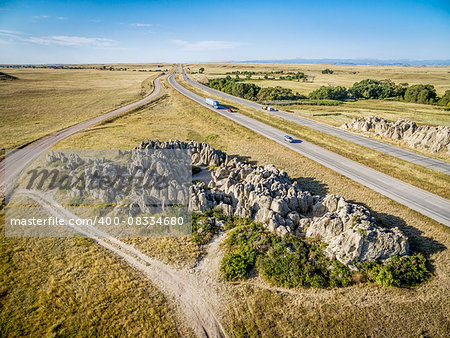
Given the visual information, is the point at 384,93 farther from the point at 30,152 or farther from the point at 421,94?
the point at 30,152

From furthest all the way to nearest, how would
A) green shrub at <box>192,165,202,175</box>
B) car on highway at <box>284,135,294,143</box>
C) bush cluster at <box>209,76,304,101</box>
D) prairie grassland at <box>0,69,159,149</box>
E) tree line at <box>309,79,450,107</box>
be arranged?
bush cluster at <box>209,76,304,101</box> → tree line at <box>309,79,450,107</box> → prairie grassland at <box>0,69,159,149</box> → car on highway at <box>284,135,294,143</box> → green shrub at <box>192,165,202,175</box>

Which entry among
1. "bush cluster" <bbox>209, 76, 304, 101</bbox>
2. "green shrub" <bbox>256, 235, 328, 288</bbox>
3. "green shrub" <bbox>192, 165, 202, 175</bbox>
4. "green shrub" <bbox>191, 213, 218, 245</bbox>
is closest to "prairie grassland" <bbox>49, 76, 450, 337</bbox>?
"green shrub" <bbox>256, 235, 328, 288</bbox>

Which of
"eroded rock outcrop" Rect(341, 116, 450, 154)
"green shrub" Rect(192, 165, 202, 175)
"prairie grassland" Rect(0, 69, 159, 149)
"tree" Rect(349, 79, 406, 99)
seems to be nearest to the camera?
"green shrub" Rect(192, 165, 202, 175)

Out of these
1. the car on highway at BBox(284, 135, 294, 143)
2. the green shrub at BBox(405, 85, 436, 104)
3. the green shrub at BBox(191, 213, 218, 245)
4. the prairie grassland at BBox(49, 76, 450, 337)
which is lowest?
the prairie grassland at BBox(49, 76, 450, 337)

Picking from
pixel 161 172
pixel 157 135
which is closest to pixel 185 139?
pixel 157 135

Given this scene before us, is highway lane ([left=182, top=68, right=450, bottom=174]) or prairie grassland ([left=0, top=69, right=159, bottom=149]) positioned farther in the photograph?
prairie grassland ([left=0, top=69, right=159, bottom=149])

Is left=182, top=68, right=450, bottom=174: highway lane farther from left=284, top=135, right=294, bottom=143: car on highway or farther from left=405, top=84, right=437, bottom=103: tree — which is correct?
left=405, top=84, right=437, bottom=103: tree

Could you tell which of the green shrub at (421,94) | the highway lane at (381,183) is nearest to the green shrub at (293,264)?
the highway lane at (381,183)

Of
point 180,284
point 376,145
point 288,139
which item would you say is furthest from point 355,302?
point 376,145
